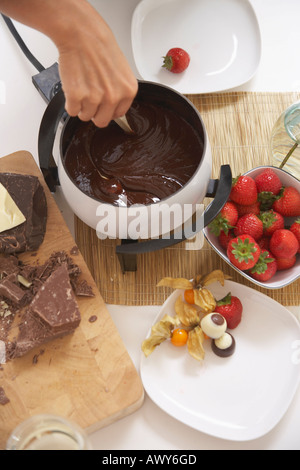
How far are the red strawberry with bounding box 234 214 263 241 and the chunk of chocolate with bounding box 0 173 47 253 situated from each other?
539mm

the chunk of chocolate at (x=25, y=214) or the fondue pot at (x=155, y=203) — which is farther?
the chunk of chocolate at (x=25, y=214)

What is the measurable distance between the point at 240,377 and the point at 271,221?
420 mm

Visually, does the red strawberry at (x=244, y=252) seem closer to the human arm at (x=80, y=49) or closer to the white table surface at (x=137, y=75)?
the white table surface at (x=137, y=75)

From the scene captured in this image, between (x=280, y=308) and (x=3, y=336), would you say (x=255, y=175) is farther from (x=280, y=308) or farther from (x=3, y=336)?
(x=3, y=336)

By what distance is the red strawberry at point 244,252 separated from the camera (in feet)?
4.02

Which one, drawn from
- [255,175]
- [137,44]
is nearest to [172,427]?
[255,175]

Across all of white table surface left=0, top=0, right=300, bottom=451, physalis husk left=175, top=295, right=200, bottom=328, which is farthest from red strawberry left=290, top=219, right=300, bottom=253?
physalis husk left=175, top=295, right=200, bottom=328

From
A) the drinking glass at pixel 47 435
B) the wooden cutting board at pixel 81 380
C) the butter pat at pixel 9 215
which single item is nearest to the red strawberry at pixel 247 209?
the wooden cutting board at pixel 81 380

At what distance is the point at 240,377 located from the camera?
1.24 m

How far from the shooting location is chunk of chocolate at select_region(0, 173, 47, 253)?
1266mm

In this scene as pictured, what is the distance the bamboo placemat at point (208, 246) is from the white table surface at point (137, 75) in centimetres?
4

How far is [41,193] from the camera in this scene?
134cm

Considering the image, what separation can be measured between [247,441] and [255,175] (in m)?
0.71

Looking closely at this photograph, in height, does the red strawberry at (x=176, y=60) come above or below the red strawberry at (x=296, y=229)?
above
